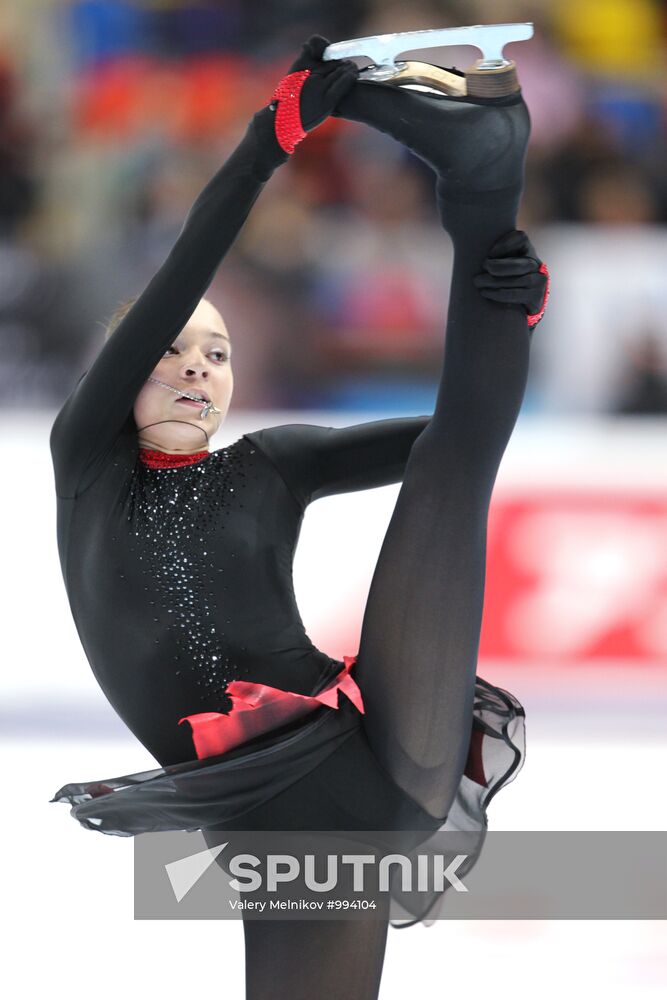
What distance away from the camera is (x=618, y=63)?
4750 millimetres

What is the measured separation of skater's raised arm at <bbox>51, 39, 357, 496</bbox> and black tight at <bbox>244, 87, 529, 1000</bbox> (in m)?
0.08

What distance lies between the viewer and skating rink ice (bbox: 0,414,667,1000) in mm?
2301

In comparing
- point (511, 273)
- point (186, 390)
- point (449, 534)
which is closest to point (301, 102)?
point (511, 273)

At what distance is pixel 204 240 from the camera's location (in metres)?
1.62

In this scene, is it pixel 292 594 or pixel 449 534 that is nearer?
pixel 449 534

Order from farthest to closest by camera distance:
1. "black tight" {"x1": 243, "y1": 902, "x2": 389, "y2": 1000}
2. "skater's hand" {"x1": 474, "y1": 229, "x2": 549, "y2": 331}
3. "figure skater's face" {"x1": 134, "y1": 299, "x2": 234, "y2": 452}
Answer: "figure skater's face" {"x1": 134, "y1": 299, "x2": 234, "y2": 452} → "black tight" {"x1": 243, "y1": 902, "x2": 389, "y2": 1000} → "skater's hand" {"x1": 474, "y1": 229, "x2": 549, "y2": 331}

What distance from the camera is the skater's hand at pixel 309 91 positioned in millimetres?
1586

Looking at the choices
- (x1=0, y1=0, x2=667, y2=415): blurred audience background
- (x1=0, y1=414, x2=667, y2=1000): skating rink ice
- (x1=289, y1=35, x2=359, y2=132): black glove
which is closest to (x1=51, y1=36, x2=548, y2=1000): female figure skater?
(x1=289, y1=35, x2=359, y2=132): black glove

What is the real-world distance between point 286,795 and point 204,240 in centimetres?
70

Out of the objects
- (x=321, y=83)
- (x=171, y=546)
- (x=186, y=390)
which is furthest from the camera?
(x=186, y=390)

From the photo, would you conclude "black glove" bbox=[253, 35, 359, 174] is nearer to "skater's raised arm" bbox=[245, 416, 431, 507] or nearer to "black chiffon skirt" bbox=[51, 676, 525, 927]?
"skater's raised arm" bbox=[245, 416, 431, 507]

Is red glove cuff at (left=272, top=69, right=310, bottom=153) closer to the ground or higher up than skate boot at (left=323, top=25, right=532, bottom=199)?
higher up

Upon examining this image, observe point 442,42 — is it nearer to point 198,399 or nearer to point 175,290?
point 175,290

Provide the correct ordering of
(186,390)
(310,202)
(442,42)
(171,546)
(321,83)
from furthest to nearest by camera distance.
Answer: (310,202), (186,390), (171,546), (321,83), (442,42)
